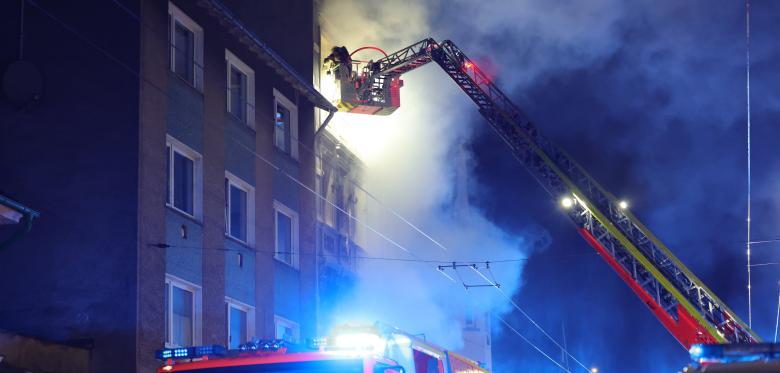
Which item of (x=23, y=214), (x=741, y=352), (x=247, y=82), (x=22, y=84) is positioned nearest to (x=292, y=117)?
(x=247, y=82)

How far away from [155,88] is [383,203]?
2131cm

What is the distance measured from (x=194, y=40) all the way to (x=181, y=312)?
16.9 ft

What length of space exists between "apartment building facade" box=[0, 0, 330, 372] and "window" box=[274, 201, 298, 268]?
1.67 metres

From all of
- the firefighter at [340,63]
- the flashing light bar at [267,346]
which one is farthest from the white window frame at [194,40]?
the firefighter at [340,63]

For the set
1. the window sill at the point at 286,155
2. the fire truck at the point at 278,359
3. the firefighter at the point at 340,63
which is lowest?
the fire truck at the point at 278,359

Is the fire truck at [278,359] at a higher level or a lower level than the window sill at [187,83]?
lower

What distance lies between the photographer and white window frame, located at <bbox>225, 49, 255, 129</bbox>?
69.9 feet

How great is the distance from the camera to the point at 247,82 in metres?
22.4

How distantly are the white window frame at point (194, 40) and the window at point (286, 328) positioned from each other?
5178mm

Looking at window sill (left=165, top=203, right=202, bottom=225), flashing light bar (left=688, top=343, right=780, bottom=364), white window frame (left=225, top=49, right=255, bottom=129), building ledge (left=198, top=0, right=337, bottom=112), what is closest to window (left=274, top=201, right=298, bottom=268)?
white window frame (left=225, top=49, right=255, bottom=129)

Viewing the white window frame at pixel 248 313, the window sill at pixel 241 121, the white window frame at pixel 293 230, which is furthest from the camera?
the white window frame at pixel 293 230

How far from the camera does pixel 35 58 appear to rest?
18.0 meters

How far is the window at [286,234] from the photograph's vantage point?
2286cm

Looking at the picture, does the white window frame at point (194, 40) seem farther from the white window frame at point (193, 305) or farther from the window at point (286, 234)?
the window at point (286, 234)
